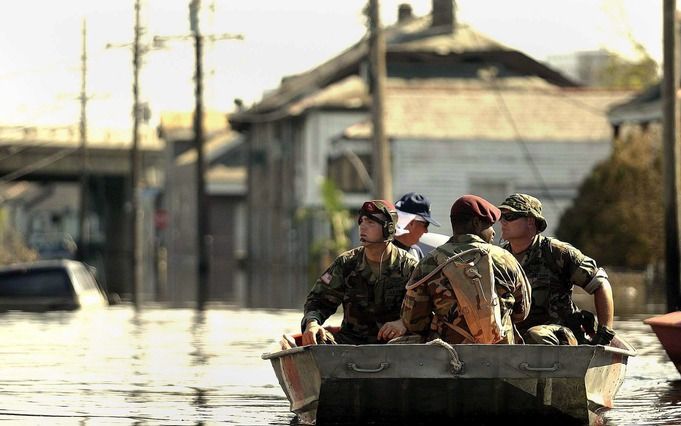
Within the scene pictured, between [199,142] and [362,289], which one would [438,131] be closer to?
[199,142]

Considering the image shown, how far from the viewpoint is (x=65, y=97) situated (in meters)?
86.5

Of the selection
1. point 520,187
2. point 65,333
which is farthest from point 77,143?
point 65,333

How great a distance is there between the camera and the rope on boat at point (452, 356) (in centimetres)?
1380

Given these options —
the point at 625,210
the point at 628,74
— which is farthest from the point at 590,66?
the point at 625,210

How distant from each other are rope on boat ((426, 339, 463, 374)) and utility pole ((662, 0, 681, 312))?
Answer: 1825cm

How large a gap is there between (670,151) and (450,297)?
18.6 metres

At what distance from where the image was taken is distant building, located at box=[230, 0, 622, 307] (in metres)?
69.2

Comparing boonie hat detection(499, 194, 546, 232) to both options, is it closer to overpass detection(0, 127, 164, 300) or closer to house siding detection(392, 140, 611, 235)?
house siding detection(392, 140, 611, 235)

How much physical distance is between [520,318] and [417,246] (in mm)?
3567

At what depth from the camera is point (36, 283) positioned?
4025 centimetres

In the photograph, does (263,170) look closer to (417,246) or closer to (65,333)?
(65,333)

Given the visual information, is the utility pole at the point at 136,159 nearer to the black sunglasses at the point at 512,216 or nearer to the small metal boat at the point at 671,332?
the small metal boat at the point at 671,332

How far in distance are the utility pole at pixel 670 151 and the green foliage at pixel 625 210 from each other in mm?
20090

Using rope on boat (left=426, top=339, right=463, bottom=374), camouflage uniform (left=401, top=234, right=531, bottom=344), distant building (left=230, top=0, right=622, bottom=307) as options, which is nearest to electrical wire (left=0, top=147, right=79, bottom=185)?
distant building (left=230, top=0, right=622, bottom=307)
